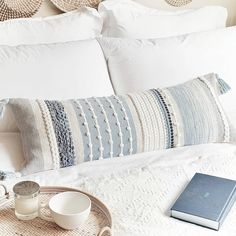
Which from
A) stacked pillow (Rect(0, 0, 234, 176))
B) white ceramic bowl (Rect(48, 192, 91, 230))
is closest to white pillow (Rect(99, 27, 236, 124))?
stacked pillow (Rect(0, 0, 234, 176))

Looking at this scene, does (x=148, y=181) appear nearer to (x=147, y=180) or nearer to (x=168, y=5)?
(x=147, y=180)

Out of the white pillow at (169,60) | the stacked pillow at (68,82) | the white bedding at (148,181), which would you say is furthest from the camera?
the white pillow at (169,60)

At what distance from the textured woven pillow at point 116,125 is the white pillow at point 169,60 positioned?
13 cm

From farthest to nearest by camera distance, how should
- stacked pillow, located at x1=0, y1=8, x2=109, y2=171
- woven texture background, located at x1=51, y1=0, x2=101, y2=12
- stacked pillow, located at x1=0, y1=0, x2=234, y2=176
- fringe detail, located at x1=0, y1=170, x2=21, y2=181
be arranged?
woven texture background, located at x1=51, y1=0, x2=101, y2=12 < stacked pillow, located at x1=0, y1=8, x2=109, y2=171 < stacked pillow, located at x1=0, y1=0, x2=234, y2=176 < fringe detail, located at x1=0, y1=170, x2=21, y2=181

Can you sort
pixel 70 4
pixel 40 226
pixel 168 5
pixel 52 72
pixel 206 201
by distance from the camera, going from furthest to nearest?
pixel 168 5 → pixel 70 4 → pixel 52 72 → pixel 206 201 → pixel 40 226

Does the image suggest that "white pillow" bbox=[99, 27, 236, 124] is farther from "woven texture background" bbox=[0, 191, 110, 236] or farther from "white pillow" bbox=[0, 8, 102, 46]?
"woven texture background" bbox=[0, 191, 110, 236]

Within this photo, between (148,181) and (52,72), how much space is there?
556 millimetres

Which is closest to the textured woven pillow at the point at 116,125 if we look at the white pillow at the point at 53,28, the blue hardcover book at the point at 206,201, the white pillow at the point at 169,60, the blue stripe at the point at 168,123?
the blue stripe at the point at 168,123

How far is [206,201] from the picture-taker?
1251mm

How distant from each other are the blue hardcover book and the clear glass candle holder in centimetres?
37

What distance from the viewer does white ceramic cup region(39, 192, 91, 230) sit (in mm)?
1072

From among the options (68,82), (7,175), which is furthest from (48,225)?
(68,82)

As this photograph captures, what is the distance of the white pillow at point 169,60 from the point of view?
1.80m

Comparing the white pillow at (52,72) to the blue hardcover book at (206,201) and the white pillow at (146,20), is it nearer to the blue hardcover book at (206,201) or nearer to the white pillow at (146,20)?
the white pillow at (146,20)
